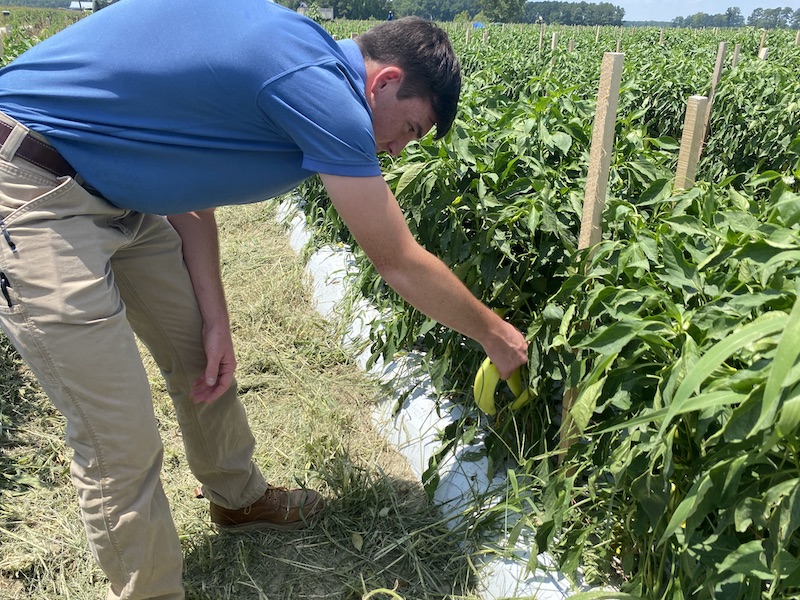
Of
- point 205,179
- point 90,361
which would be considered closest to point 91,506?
point 90,361

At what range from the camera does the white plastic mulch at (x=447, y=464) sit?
2070 millimetres

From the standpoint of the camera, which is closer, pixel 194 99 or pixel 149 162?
pixel 194 99

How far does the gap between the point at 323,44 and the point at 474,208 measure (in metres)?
0.95

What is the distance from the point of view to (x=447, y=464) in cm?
264

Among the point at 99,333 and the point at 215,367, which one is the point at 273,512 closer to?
the point at 215,367

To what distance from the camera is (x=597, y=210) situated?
1958 millimetres

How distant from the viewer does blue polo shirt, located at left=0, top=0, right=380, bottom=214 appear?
1589 millimetres

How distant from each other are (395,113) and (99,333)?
97 centimetres

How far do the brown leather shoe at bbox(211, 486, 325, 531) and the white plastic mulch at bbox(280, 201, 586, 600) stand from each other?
494 millimetres

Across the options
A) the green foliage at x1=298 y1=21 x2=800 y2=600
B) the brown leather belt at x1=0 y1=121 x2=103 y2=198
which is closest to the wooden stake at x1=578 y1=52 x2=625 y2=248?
the green foliage at x1=298 y1=21 x2=800 y2=600

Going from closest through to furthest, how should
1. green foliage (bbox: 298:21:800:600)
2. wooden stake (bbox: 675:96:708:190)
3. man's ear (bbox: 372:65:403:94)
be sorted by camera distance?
green foliage (bbox: 298:21:800:600)
man's ear (bbox: 372:65:403:94)
wooden stake (bbox: 675:96:708:190)

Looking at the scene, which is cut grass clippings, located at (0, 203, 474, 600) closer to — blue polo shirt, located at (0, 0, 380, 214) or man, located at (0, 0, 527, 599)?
man, located at (0, 0, 527, 599)

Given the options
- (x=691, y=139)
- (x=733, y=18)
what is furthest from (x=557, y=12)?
(x=691, y=139)

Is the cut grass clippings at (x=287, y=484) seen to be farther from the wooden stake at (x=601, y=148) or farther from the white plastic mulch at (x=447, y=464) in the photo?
the wooden stake at (x=601, y=148)
